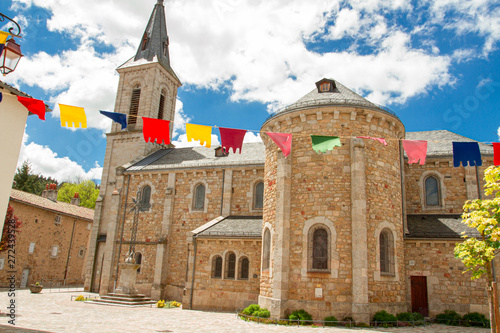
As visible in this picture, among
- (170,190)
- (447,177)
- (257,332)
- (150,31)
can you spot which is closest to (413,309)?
(447,177)

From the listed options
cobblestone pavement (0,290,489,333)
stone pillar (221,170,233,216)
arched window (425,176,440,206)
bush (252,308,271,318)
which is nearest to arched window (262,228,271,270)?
bush (252,308,271,318)

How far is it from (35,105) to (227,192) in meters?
12.5

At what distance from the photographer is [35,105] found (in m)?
11.5

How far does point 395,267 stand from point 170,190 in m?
14.0

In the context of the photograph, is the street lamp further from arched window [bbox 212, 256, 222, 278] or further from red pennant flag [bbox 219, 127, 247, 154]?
arched window [bbox 212, 256, 222, 278]

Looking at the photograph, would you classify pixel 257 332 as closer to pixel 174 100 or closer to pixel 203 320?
pixel 203 320

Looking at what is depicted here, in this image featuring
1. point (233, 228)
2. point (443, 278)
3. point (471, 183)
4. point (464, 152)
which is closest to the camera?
point (464, 152)

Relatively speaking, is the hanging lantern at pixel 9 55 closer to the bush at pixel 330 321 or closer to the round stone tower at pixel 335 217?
the round stone tower at pixel 335 217

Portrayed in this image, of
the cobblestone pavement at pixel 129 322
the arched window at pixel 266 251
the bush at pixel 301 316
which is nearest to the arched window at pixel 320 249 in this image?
the bush at pixel 301 316

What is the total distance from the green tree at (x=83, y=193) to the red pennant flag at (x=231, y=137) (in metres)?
39.6

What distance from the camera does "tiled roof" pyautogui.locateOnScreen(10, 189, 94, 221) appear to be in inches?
1100

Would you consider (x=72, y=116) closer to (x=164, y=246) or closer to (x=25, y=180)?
(x=164, y=246)

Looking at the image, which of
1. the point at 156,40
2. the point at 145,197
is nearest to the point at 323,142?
the point at 145,197

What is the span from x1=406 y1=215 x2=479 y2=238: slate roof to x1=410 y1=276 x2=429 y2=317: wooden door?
1824 millimetres
